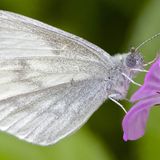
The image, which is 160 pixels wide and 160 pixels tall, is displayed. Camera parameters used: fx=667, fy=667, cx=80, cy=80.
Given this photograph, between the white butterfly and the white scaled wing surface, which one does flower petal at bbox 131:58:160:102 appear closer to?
the white butterfly

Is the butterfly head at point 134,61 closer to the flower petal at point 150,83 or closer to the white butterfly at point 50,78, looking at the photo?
the white butterfly at point 50,78

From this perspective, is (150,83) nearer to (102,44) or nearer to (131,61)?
(131,61)

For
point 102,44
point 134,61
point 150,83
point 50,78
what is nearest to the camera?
point 150,83

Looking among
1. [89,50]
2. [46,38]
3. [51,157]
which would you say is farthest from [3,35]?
[51,157]

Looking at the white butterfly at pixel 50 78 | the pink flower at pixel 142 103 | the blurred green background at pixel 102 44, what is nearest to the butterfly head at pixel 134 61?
the white butterfly at pixel 50 78

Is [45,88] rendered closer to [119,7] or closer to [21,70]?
[21,70]

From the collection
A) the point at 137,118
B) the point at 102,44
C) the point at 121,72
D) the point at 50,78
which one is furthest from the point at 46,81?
the point at 102,44
